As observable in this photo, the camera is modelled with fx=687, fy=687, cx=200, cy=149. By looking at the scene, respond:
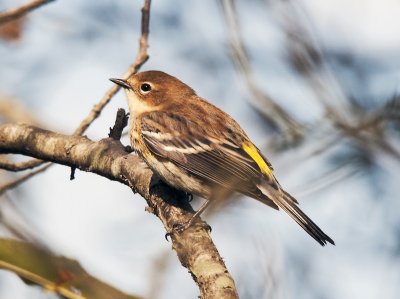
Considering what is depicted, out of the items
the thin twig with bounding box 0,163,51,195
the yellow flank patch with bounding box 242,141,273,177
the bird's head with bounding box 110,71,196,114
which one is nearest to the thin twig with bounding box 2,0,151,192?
the thin twig with bounding box 0,163,51,195

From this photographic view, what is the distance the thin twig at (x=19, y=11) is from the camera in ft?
17.8

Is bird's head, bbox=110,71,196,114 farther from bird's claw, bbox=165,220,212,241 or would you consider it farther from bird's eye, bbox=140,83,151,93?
bird's claw, bbox=165,220,212,241

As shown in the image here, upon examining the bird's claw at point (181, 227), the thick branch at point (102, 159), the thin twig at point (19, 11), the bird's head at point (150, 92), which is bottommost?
the bird's claw at point (181, 227)

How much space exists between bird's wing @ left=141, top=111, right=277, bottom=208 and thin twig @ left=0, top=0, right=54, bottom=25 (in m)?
1.79

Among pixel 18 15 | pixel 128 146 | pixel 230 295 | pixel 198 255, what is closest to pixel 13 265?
pixel 198 255

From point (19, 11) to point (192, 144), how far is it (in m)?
2.32

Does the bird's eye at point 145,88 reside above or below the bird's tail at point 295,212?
above

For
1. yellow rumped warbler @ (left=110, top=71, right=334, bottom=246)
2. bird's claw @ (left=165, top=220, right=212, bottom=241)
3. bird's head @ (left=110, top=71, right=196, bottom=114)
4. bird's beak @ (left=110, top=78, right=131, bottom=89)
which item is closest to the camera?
bird's claw @ (left=165, top=220, right=212, bottom=241)

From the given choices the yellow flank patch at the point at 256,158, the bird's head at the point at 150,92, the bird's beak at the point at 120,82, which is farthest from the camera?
the bird's head at the point at 150,92

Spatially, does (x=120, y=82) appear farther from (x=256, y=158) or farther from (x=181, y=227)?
(x=181, y=227)

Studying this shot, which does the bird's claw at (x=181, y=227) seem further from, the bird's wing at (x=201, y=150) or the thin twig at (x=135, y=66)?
the thin twig at (x=135, y=66)

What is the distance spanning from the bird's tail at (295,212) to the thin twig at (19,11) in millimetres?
2605

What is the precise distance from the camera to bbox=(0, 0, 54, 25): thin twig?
17.8ft

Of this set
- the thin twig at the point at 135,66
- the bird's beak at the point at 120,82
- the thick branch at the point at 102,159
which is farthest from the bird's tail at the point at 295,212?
the bird's beak at the point at 120,82
